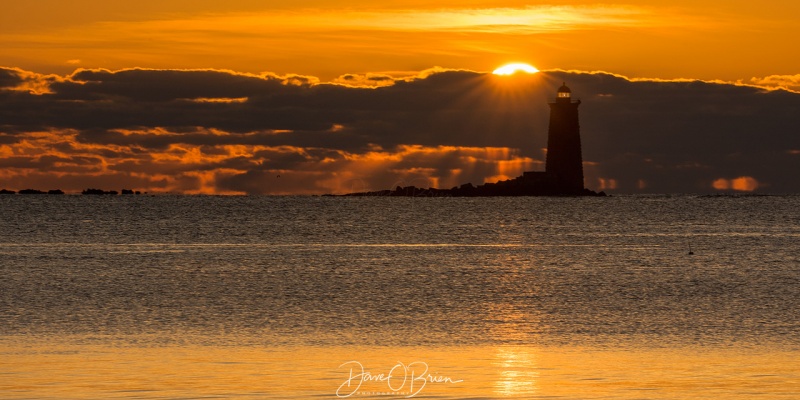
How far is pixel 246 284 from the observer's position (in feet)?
157

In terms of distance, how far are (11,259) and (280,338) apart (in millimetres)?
41035

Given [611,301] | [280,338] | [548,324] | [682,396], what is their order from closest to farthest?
1. [682,396]
2. [280,338]
3. [548,324]
4. [611,301]

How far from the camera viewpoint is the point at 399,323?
1292 inches

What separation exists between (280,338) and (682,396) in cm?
1190

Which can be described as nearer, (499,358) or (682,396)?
(682,396)

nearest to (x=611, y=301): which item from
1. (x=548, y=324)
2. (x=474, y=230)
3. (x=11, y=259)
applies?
(x=548, y=324)

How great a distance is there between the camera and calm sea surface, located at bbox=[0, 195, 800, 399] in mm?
20875

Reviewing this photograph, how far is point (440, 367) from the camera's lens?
2309 cm

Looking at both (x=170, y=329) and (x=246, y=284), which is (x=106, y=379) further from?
(x=246, y=284)

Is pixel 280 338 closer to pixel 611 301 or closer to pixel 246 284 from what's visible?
pixel 611 301

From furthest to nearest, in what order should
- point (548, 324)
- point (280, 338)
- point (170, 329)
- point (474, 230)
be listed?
point (474, 230), point (548, 324), point (170, 329), point (280, 338)

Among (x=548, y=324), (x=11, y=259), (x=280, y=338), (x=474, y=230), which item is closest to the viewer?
(x=280, y=338)

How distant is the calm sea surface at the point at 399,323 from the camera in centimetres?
2088

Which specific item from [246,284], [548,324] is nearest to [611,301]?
[548,324]
